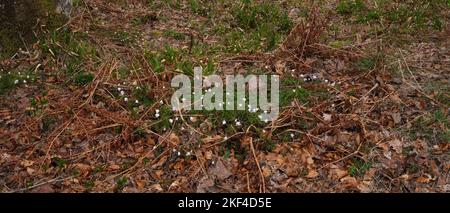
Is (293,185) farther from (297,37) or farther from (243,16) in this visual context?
(243,16)

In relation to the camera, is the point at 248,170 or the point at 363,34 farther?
the point at 363,34

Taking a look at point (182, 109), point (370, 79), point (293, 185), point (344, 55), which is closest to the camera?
point (293, 185)

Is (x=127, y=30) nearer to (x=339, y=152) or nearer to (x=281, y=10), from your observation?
(x=281, y=10)

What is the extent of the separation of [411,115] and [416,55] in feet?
4.33

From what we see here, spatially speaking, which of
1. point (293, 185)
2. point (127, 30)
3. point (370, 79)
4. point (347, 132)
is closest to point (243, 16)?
point (127, 30)

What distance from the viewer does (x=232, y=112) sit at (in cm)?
466

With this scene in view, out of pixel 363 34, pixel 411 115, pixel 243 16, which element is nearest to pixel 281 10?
pixel 243 16

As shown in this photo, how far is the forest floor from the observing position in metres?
4.20

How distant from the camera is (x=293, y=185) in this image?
4113 mm

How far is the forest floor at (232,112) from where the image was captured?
4199 millimetres

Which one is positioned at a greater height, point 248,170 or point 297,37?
point 297,37

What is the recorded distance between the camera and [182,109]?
4.74 m

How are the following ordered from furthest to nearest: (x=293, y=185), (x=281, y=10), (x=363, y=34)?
(x=281, y=10) → (x=363, y=34) → (x=293, y=185)

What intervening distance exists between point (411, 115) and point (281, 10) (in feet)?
9.69
